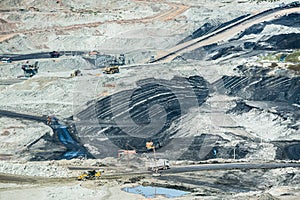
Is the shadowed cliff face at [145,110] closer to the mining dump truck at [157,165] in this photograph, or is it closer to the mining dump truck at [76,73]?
the mining dump truck at [157,165]

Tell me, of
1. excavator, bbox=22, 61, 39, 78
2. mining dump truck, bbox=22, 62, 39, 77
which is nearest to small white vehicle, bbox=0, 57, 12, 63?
excavator, bbox=22, 61, 39, 78

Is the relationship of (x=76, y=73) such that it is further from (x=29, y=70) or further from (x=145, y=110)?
(x=145, y=110)

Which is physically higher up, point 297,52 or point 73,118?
point 297,52

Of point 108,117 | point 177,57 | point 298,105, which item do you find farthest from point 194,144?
point 177,57

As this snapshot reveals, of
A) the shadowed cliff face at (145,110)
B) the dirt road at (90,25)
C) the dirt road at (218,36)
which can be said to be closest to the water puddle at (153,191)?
the shadowed cliff face at (145,110)

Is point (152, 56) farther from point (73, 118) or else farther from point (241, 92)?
point (73, 118)

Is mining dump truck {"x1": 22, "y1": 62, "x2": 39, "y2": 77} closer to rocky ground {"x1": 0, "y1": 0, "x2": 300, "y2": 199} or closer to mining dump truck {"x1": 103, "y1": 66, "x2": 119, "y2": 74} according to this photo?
rocky ground {"x1": 0, "y1": 0, "x2": 300, "y2": 199}
